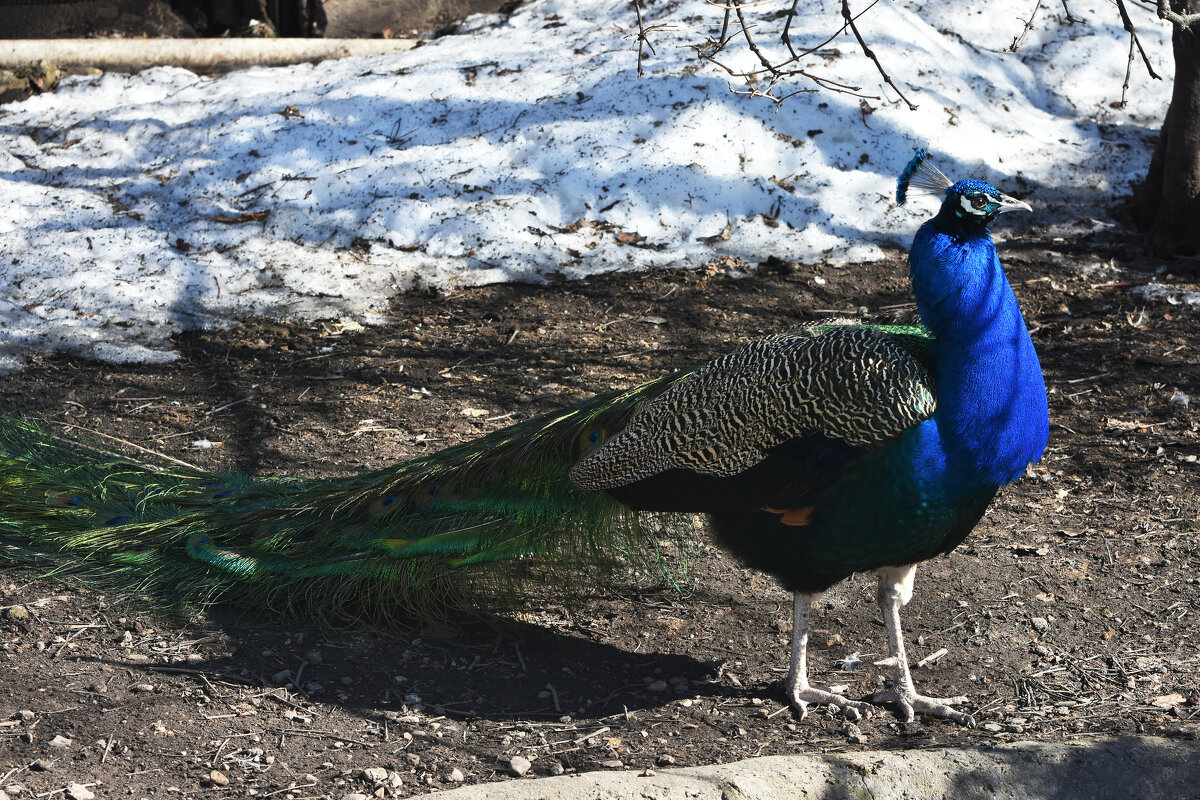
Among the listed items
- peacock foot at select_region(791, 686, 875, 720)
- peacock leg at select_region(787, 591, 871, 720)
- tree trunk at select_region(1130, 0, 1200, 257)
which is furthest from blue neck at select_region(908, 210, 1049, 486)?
tree trunk at select_region(1130, 0, 1200, 257)

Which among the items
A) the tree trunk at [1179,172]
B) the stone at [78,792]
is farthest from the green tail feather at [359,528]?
the tree trunk at [1179,172]

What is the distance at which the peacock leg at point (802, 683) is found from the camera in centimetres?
310

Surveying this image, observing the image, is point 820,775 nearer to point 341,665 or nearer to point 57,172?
point 341,665

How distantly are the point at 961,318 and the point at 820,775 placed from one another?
1.16 meters

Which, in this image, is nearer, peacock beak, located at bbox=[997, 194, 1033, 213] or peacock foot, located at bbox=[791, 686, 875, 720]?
peacock beak, located at bbox=[997, 194, 1033, 213]

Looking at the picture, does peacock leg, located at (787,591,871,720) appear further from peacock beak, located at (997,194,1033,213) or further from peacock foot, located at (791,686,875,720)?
peacock beak, located at (997,194,1033,213)

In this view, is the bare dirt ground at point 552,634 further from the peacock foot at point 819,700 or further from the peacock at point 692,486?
the peacock at point 692,486

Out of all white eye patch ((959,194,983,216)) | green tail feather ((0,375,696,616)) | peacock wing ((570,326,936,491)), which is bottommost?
green tail feather ((0,375,696,616))

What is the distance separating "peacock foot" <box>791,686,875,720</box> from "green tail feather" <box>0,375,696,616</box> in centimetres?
61

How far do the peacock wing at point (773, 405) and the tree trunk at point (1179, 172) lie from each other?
3.61 m

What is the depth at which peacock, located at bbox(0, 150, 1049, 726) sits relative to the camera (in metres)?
2.81

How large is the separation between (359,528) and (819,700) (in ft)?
4.78

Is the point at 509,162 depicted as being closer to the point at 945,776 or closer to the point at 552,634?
the point at 552,634

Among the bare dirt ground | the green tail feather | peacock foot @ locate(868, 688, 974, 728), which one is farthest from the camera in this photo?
the green tail feather
